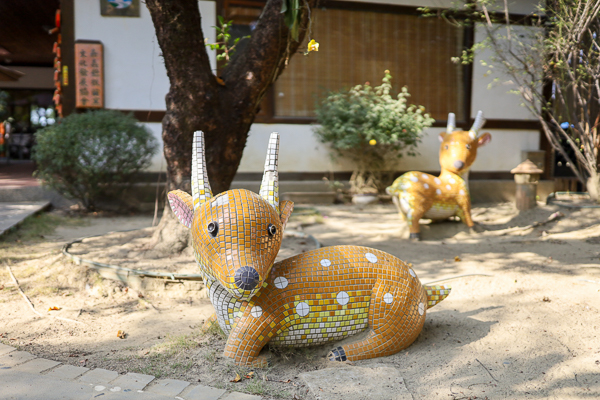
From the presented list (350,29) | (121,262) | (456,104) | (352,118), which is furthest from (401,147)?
(121,262)

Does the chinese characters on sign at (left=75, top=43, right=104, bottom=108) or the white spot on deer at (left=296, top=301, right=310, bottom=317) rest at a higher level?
the chinese characters on sign at (left=75, top=43, right=104, bottom=108)

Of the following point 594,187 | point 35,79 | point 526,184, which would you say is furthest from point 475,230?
point 35,79

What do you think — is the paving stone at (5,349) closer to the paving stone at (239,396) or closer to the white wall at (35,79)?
the paving stone at (239,396)

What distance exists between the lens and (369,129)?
9430mm

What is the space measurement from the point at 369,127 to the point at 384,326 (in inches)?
275

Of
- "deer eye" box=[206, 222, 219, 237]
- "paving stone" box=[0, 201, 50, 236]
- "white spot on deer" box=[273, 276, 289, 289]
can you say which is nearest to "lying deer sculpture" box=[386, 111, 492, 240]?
"white spot on deer" box=[273, 276, 289, 289]

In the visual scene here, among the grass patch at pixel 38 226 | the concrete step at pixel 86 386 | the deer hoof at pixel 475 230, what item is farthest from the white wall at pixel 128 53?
the concrete step at pixel 86 386

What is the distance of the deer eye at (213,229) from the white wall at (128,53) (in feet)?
23.3

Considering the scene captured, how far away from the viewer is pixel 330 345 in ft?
10.0

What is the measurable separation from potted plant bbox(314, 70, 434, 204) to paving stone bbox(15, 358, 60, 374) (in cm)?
720

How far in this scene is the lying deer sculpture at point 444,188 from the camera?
6637mm

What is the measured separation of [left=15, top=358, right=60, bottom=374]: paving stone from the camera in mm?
2749

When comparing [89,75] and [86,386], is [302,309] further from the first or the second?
[89,75]

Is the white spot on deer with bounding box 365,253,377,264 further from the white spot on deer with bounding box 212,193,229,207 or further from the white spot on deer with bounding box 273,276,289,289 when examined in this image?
the white spot on deer with bounding box 212,193,229,207
